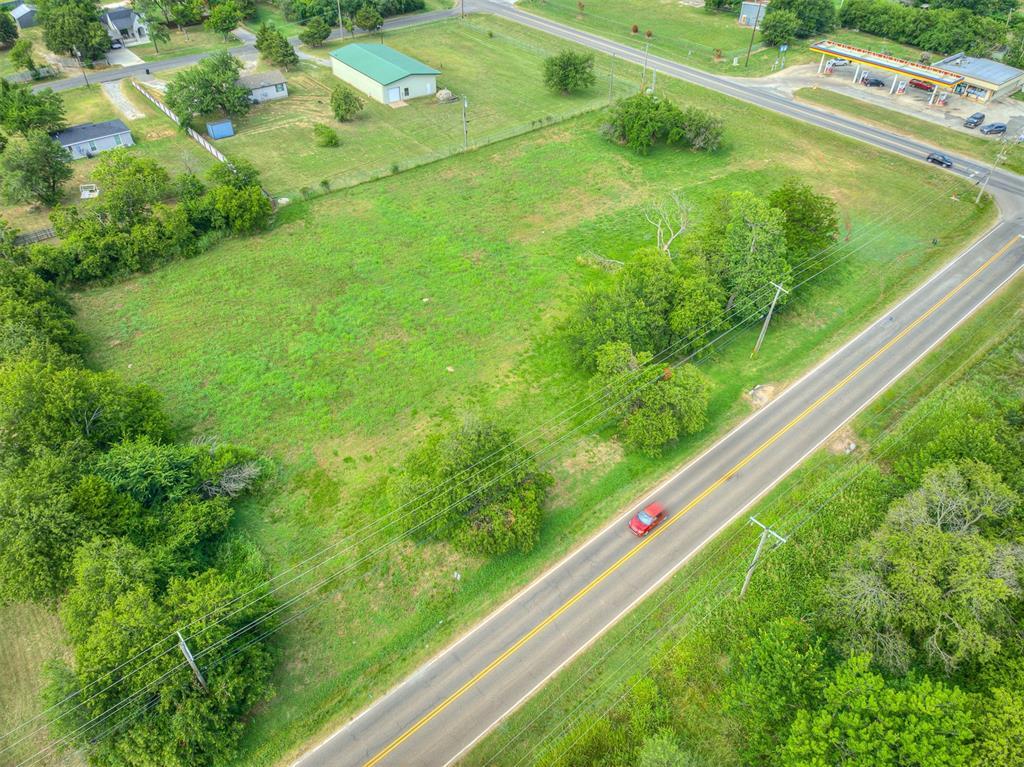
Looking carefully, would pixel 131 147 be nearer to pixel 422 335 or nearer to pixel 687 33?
pixel 422 335

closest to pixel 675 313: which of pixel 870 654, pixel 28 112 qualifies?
pixel 870 654

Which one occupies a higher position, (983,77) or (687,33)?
(687,33)

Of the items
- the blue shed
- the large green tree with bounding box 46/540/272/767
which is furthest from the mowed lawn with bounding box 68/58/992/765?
the blue shed

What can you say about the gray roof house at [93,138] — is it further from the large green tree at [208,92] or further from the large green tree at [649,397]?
the large green tree at [649,397]

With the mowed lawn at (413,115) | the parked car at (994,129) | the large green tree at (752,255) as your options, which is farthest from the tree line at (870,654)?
the parked car at (994,129)

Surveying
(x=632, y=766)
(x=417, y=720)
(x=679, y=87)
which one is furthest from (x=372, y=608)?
(x=679, y=87)

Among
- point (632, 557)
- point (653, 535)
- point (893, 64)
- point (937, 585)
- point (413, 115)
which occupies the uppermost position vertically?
point (893, 64)
